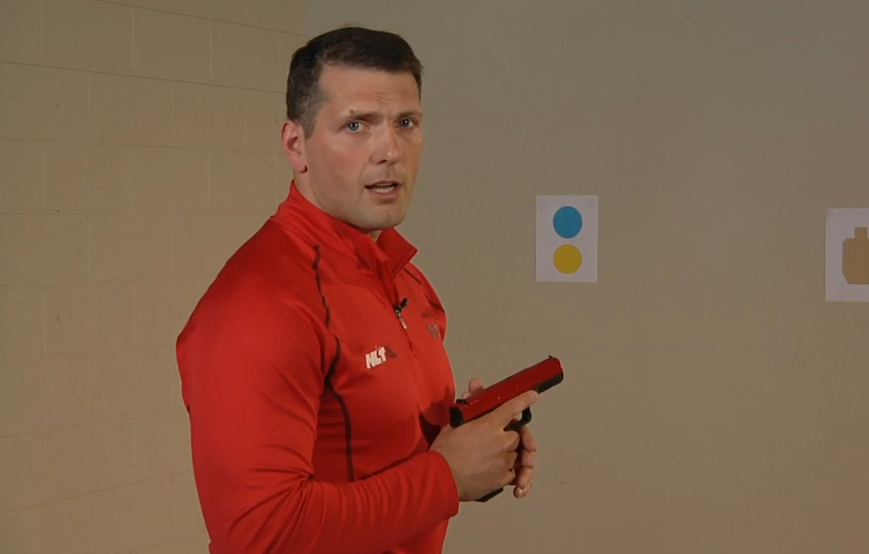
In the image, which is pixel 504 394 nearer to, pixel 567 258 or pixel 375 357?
pixel 375 357

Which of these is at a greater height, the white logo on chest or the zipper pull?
the zipper pull

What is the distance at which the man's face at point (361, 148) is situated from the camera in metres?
1.32

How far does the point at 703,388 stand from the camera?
9.16 ft

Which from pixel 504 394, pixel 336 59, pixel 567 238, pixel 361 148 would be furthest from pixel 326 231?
pixel 567 238

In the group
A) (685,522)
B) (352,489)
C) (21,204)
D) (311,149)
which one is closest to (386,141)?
(311,149)

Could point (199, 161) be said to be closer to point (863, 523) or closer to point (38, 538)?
point (38, 538)

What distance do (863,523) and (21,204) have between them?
2.29 m

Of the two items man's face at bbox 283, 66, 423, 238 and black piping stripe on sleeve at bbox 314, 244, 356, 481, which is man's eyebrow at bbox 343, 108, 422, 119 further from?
black piping stripe on sleeve at bbox 314, 244, 356, 481

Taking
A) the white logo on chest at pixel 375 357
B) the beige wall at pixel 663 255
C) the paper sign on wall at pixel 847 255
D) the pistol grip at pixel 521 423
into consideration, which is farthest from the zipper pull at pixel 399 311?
the paper sign on wall at pixel 847 255

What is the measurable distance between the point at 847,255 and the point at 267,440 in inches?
79.3

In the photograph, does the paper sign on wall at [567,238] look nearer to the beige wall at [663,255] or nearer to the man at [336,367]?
the beige wall at [663,255]

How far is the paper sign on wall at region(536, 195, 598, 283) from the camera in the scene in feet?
9.54

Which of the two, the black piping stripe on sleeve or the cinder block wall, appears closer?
the black piping stripe on sleeve

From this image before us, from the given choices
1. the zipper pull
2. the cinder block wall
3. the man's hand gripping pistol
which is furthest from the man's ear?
the cinder block wall
